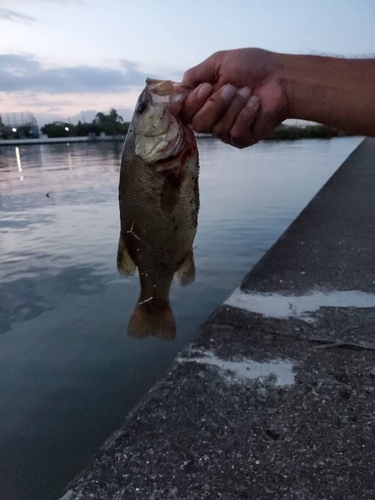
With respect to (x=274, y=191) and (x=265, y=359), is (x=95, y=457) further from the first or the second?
(x=274, y=191)

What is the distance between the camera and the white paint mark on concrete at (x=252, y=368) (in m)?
3.00

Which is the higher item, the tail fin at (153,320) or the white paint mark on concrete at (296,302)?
the tail fin at (153,320)

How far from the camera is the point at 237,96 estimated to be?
2.43 metres

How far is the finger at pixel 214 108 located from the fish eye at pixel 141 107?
0.90 feet

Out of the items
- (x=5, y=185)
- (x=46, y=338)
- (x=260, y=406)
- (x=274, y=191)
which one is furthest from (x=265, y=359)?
(x=5, y=185)

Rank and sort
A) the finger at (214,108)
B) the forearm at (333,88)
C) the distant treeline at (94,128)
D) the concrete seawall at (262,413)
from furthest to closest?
the distant treeline at (94,128) < the forearm at (333,88) < the finger at (214,108) < the concrete seawall at (262,413)

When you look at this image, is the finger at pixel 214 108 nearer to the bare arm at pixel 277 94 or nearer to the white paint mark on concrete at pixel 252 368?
the bare arm at pixel 277 94

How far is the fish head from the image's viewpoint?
238cm

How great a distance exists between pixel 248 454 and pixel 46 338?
12.8ft

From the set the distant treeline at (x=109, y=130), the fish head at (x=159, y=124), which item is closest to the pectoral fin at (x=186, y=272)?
the fish head at (x=159, y=124)

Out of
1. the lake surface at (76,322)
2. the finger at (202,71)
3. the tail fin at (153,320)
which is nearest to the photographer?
the finger at (202,71)

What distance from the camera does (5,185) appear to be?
785 inches

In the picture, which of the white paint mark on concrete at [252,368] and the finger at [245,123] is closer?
the finger at [245,123]

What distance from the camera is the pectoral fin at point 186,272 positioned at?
2.90 m
